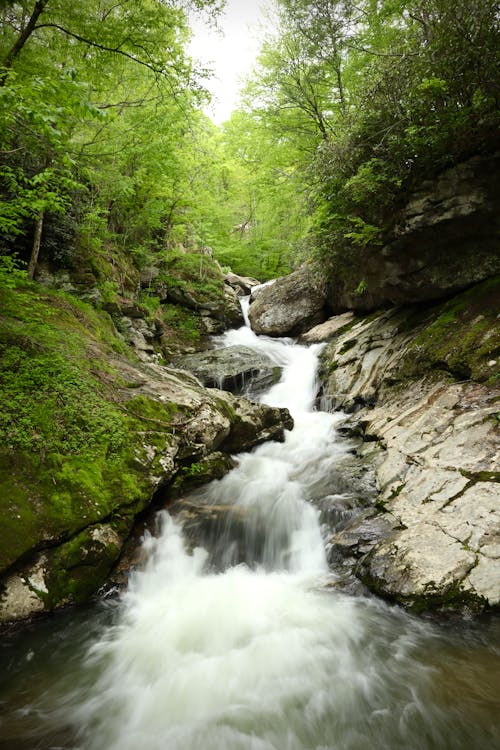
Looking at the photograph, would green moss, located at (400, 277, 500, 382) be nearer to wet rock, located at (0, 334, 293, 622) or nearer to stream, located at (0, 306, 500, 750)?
stream, located at (0, 306, 500, 750)

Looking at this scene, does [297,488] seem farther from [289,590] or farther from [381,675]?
[381,675]

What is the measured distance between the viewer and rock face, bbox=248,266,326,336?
555 inches

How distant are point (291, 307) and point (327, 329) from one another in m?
2.49

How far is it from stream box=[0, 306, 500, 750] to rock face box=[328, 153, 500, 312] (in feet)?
19.2

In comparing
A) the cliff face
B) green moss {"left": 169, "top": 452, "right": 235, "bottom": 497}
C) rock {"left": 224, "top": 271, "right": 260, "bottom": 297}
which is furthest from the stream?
rock {"left": 224, "top": 271, "right": 260, "bottom": 297}

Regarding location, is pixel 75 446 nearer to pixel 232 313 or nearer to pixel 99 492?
pixel 99 492

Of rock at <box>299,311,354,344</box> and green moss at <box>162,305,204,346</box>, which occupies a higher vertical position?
rock at <box>299,311,354,344</box>

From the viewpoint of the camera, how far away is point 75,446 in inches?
168

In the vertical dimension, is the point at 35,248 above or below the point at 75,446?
above

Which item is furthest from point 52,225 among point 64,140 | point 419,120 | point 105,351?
point 419,120

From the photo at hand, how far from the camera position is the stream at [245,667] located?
2459 millimetres

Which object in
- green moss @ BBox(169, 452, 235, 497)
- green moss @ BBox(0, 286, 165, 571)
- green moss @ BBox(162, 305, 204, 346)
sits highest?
green moss @ BBox(162, 305, 204, 346)

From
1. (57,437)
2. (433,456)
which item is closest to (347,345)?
(433,456)

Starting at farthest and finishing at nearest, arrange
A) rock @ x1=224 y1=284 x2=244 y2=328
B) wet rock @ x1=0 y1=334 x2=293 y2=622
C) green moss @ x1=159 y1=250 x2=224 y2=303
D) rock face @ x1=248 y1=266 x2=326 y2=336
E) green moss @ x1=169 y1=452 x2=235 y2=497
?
1. rock @ x1=224 y1=284 x2=244 y2=328
2. green moss @ x1=159 y1=250 x2=224 y2=303
3. rock face @ x1=248 y1=266 x2=326 y2=336
4. green moss @ x1=169 y1=452 x2=235 y2=497
5. wet rock @ x1=0 y1=334 x2=293 y2=622
